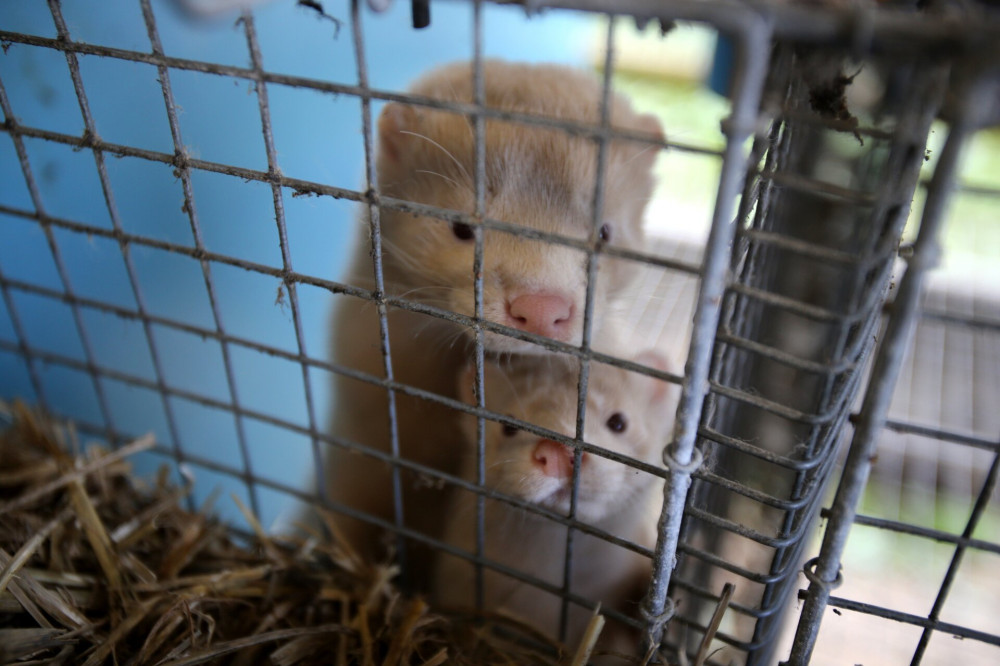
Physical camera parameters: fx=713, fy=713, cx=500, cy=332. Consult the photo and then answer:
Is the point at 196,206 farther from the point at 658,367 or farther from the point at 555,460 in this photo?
the point at 658,367

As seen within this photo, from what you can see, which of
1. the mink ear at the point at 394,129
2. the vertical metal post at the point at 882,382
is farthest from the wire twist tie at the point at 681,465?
the mink ear at the point at 394,129

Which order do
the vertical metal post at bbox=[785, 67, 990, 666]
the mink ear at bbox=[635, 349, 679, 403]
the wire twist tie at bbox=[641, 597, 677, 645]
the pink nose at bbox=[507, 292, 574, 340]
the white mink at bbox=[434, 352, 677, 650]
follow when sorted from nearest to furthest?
the vertical metal post at bbox=[785, 67, 990, 666] < the wire twist tie at bbox=[641, 597, 677, 645] < the pink nose at bbox=[507, 292, 574, 340] < the white mink at bbox=[434, 352, 677, 650] < the mink ear at bbox=[635, 349, 679, 403]

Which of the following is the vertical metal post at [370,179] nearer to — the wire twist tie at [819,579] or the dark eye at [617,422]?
the dark eye at [617,422]

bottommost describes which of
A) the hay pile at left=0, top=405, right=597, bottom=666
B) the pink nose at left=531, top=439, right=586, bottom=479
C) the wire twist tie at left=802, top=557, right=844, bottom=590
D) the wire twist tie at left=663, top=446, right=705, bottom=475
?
the hay pile at left=0, top=405, right=597, bottom=666

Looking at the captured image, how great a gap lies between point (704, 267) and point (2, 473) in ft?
3.57

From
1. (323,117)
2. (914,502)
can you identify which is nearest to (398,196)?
(323,117)

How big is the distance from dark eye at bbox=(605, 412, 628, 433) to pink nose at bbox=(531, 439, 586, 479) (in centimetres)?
14

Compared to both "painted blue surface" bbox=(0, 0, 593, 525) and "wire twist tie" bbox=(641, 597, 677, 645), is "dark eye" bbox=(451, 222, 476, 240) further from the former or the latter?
"wire twist tie" bbox=(641, 597, 677, 645)

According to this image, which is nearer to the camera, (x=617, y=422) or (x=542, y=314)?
(x=542, y=314)

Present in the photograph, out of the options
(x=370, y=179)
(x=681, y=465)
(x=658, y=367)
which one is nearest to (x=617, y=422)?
(x=658, y=367)

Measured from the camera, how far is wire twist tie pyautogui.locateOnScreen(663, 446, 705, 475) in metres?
0.59

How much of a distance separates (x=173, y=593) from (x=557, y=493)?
50 cm

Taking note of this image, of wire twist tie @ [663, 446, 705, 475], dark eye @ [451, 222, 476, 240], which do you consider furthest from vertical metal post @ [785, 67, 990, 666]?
dark eye @ [451, 222, 476, 240]

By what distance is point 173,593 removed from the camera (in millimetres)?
891
